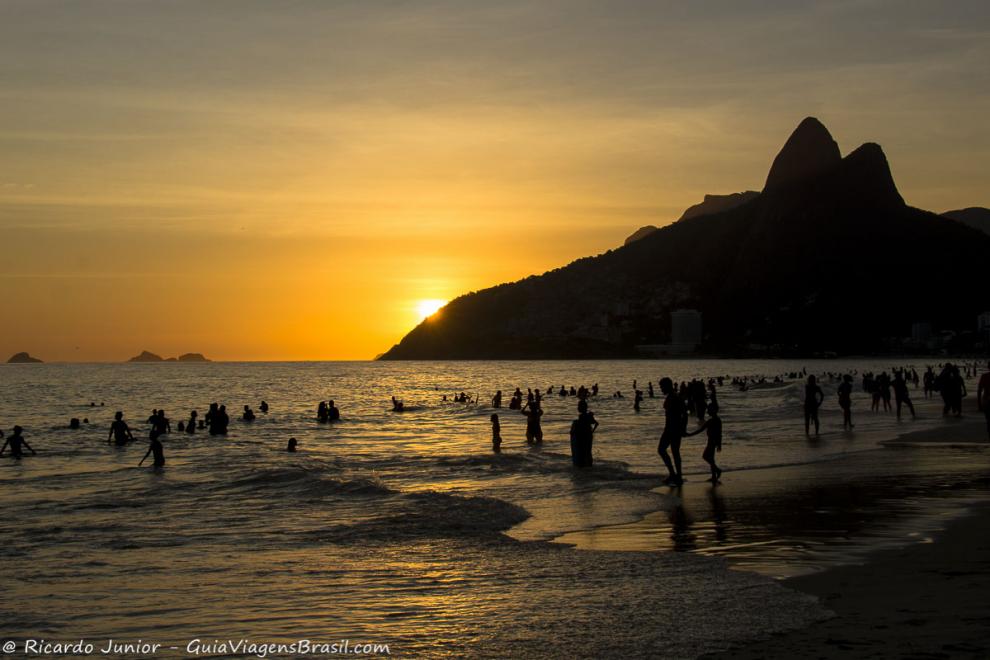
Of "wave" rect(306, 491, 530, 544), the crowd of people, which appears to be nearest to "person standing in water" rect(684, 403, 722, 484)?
the crowd of people

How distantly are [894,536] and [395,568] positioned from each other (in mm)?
6374

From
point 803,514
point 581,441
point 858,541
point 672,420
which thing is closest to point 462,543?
point 803,514

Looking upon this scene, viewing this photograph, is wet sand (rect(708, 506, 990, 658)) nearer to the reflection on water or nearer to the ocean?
the ocean

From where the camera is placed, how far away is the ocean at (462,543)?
9.30 m

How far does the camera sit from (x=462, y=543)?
561 inches

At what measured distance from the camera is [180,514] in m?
18.6

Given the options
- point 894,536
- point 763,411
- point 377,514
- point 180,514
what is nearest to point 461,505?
point 377,514

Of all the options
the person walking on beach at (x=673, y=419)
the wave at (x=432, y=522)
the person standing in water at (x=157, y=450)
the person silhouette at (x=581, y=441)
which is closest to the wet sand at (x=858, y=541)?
the person walking on beach at (x=673, y=419)

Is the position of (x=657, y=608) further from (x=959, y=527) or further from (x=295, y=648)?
(x=959, y=527)

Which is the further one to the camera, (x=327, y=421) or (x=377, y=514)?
(x=327, y=421)

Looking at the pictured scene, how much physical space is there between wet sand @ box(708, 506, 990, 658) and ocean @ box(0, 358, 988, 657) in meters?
0.38

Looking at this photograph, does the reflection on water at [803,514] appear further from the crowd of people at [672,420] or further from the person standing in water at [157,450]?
the person standing in water at [157,450]

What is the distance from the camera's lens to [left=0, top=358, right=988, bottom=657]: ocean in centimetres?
930

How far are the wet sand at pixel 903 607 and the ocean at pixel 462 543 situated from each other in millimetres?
376
